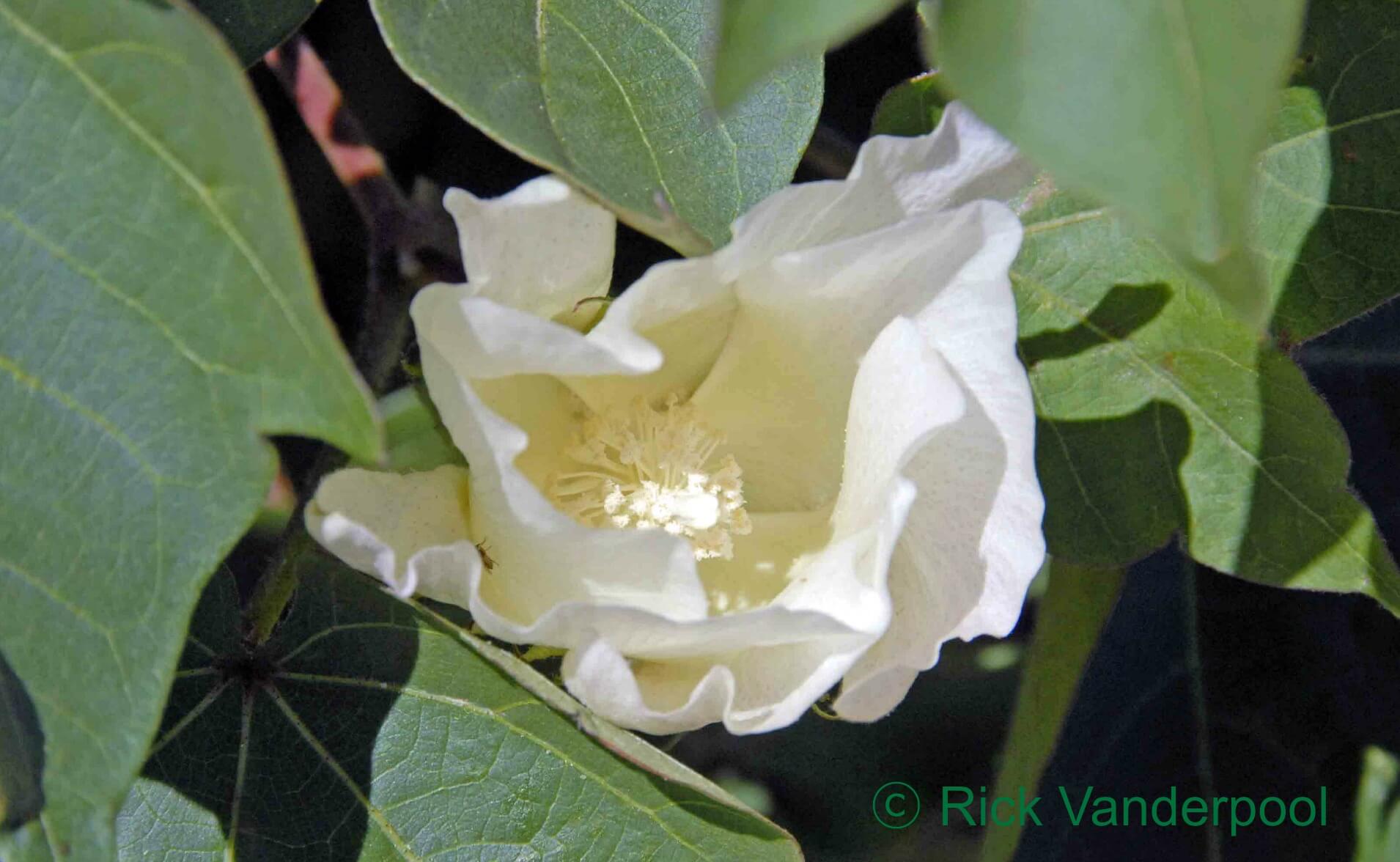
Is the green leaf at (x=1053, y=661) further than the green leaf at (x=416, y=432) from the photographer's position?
Yes

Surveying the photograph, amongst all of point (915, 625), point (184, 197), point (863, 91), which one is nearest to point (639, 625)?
point (915, 625)

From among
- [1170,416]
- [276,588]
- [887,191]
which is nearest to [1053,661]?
[1170,416]

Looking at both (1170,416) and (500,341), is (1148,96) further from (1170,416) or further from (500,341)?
(1170,416)

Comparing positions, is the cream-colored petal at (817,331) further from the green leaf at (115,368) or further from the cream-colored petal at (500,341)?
the green leaf at (115,368)

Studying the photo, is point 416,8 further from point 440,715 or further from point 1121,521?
point 1121,521

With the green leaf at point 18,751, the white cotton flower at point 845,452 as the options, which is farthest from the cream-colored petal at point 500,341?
the green leaf at point 18,751

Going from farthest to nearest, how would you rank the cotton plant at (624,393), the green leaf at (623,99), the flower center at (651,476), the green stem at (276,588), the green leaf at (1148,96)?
the flower center at (651,476) → the green stem at (276,588) → the green leaf at (623,99) → the cotton plant at (624,393) → the green leaf at (1148,96)

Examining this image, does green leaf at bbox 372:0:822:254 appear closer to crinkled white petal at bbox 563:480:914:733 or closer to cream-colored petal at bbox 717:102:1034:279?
cream-colored petal at bbox 717:102:1034:279
